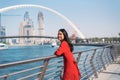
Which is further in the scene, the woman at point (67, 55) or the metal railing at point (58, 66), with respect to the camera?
the woman at point (67, 55)

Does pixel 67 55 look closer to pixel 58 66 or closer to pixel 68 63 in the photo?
pixel 68 63

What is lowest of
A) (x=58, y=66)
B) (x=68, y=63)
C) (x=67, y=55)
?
(x=58, y=66)


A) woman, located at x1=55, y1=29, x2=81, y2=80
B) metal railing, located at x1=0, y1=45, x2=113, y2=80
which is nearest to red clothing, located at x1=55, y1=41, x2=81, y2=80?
woman, located at x1=55, y1=29, x2=81, y2=80

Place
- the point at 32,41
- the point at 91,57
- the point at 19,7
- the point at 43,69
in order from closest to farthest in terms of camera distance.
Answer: the point at 43,69 < the point at 91,57 < the point at 19,7 < the point at 32,41

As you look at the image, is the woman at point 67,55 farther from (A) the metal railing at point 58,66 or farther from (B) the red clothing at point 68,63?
(A) the metal railing at point 58,66

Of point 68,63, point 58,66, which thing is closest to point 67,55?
point 68,63

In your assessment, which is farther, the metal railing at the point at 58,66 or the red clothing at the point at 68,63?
the red clothing at the point at 68,63

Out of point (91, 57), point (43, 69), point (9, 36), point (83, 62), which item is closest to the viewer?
point (43, 69)

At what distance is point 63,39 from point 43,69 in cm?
68

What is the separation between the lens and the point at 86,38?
16062 centimetres

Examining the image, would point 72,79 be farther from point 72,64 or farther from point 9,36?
point 9,36

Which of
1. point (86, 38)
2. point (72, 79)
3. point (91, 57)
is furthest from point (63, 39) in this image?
point (86, 38)

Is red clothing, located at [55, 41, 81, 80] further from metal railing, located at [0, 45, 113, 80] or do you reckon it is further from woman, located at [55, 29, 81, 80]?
metal railing, located at [0, 45, 113, 80]

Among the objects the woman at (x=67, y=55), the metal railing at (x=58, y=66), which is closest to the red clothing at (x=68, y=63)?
the woman at (x=67, y=55)
